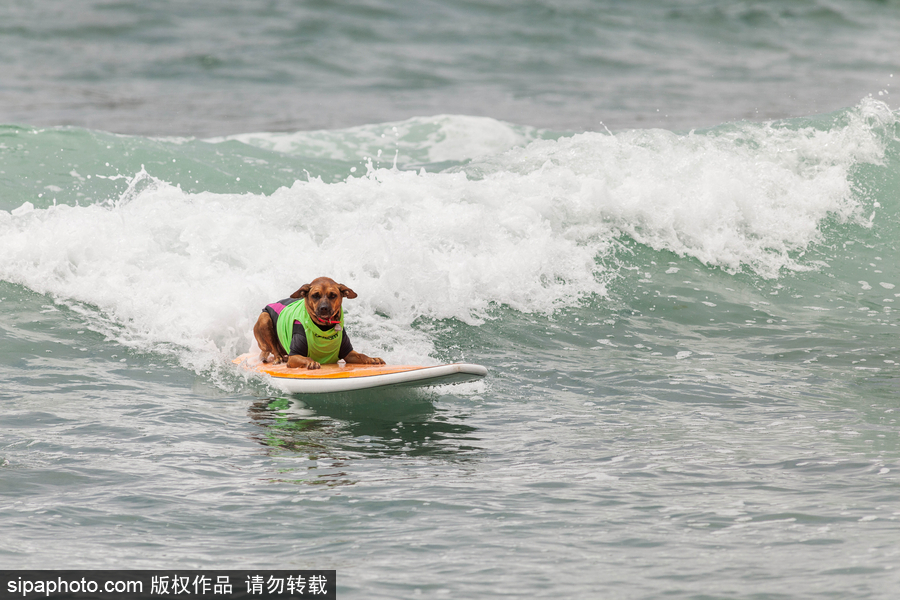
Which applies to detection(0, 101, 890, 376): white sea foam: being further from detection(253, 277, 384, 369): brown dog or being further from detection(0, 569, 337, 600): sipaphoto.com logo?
detection(0, 569, 337, 600): sipaphoto.com logo

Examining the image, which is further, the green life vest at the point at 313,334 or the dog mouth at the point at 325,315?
the green life vest at the point at 313,334

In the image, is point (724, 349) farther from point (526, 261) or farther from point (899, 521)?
point (899, 521)

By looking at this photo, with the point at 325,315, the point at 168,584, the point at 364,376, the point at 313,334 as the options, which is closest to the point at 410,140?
the point at 313,334

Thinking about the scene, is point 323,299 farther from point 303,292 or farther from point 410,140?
point 410,140

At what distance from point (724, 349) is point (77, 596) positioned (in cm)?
633

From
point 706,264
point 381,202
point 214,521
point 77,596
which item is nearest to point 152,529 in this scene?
point 214,521

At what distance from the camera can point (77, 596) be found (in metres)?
3.92

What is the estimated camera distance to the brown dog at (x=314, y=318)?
21.9 feet

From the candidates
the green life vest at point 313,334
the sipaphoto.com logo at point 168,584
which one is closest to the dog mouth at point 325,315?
the green life vest at point 313,334

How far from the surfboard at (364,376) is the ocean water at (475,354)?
7.0 inches

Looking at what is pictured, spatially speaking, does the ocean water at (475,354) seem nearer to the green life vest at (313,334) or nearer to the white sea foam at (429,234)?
the white sea foam at (429,234)

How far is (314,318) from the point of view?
6.80 meters

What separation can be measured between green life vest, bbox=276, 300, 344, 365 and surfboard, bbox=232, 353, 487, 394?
120 mm

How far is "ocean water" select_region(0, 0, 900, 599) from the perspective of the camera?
440 centimetres
